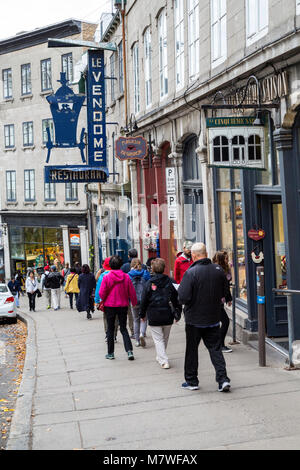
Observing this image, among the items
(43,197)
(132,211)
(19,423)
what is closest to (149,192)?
(132,211)

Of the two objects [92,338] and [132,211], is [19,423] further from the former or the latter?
[132,211]

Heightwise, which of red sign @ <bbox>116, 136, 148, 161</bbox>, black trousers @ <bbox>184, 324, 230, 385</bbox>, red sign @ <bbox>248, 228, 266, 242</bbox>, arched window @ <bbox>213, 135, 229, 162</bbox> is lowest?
black trousers @ <bbox>184, 324, 230, 385</bbox>

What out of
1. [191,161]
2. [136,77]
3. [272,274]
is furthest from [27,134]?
[272,274]

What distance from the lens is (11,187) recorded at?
4053cm

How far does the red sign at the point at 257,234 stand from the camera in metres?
10.9

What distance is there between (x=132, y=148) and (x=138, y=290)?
8.74 m

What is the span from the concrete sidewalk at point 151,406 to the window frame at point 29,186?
28722mm

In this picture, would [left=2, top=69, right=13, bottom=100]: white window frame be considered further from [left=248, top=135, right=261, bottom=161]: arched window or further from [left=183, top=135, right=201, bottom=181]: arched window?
[left=248, top=135, right=261, bottom=161]: arched window

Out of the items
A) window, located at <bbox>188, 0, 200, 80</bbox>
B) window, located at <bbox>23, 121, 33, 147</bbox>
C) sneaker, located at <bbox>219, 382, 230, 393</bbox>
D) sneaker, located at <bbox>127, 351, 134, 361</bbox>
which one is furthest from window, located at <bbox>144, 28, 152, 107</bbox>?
window, located at <bbox>23, 121, 33, 147</bbox>

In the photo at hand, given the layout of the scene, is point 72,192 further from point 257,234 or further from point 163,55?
point 257,234

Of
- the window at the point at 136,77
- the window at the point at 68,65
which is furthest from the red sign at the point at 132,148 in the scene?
the window at the point at 68,65

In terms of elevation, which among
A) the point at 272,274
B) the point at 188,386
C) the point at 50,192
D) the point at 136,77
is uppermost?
the point at 136,77

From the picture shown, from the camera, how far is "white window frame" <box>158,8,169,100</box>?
17.4m

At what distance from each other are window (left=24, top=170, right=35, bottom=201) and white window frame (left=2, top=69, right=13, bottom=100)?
499cm
